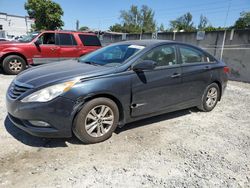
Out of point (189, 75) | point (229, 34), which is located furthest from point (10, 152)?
point (229, 34)

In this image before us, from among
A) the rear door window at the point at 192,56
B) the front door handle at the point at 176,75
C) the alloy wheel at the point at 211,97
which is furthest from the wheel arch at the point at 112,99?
the alloy wheel at the point at 211,97

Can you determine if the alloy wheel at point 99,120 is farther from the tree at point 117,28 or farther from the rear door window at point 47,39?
the tree at point 117,28

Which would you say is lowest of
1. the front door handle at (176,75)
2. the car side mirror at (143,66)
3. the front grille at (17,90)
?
the front grille at (17,90)

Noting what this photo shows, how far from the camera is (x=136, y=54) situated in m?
3.73

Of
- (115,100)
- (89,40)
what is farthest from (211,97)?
(89,40)

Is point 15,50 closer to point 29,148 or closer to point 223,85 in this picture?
point 29,148

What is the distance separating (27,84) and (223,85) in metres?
4.22

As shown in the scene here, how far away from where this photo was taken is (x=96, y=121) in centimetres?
333

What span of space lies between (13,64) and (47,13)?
76.0 feet

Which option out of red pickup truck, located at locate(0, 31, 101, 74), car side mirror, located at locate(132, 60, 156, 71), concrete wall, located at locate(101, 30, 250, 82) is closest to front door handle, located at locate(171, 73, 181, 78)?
car side mirror, located at locate(132, 60, 156, 71)

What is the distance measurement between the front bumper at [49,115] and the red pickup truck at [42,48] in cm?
588

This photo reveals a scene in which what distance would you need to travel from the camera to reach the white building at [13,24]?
177 feet

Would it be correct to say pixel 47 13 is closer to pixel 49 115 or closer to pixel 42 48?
pixel 42 48

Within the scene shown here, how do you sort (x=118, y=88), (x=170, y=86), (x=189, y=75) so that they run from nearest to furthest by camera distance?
(x=118, y=88), (x=170, y=86), (x=189, y=75)
